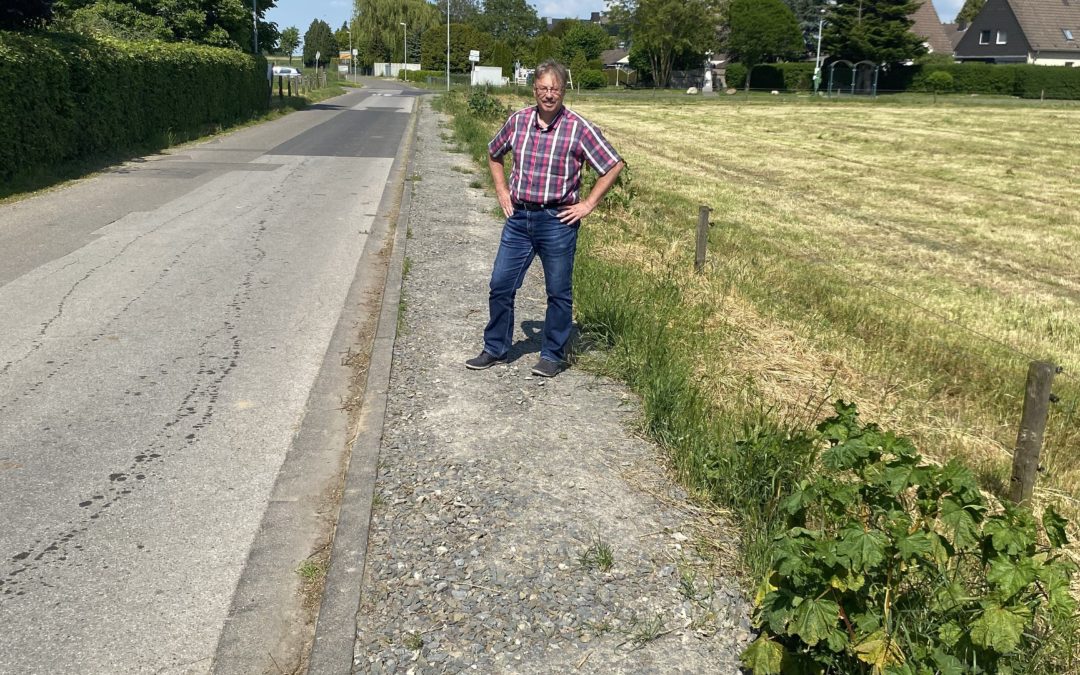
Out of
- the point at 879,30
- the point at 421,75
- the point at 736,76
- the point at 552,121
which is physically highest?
the point at 879,30

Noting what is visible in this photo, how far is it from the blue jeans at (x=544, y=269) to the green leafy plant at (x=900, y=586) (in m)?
2.67

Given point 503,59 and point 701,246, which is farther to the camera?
point 503,59

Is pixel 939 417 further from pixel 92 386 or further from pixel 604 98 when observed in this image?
pixel 604 98

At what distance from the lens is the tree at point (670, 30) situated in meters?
68.6

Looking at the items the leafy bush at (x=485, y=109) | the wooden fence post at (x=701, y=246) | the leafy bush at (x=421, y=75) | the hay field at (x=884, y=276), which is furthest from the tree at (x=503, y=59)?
the wooden fence post at (x=701, y=246)

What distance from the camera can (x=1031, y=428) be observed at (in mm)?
4242

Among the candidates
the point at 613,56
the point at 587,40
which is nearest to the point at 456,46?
the point at 587,40

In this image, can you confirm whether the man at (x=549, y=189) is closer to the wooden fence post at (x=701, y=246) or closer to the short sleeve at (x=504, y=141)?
the short sleeve at (x=504, y=141)

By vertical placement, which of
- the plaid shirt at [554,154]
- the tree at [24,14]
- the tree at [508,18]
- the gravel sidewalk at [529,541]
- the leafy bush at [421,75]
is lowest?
the gravel sidewalk at [529,541]

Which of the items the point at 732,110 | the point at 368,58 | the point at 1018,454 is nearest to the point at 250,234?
the point at 1018,454

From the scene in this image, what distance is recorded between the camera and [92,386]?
5.65 m

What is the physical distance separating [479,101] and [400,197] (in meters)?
16.3

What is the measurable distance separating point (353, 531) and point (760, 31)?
232 ft

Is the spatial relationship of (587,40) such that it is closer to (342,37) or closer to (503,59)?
(503,59)
